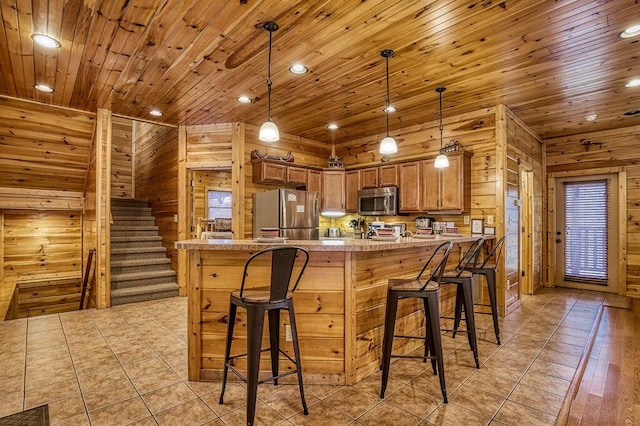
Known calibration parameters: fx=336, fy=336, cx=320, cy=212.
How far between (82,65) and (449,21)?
11.4ft

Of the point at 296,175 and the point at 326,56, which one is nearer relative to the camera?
the point at 326,56

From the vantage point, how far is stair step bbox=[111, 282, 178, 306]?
482 cm

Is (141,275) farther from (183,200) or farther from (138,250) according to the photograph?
(183,200)

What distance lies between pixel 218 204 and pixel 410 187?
14.5 feet

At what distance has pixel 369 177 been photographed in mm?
5852

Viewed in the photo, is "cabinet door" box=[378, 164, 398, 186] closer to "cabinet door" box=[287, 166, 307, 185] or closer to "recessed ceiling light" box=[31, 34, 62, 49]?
"cabinet door" box=[287, 166, 307, 185]

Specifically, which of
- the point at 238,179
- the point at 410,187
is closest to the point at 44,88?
the point at 238,179

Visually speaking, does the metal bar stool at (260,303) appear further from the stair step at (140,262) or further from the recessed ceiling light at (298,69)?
the stair step at (140,262)

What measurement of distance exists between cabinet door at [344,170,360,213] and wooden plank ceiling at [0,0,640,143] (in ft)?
4.70

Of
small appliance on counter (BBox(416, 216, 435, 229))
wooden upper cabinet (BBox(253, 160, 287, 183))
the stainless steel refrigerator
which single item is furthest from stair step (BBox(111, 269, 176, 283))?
small appliance on counter (BBox(416, 216, 435, 229))

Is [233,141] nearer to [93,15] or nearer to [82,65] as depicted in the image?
[82,65]

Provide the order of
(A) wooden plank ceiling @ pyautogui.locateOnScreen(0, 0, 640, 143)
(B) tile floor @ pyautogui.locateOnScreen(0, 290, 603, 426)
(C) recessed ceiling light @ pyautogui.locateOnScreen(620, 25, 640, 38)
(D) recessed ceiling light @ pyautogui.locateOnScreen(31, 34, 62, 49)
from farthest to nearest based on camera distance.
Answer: (D) recessed ceiling light @ pyautogui.locateOnScreen(31, 34, 62, 49) → (C) recessed ceiling light @ pyautogui.locateOnScreen(620, 25, 640, 38) → (A) wooden plank ceiling @ pyautogui.locateOnScreen(0, 0, 640, 143) → (B) tile floor @ pyautogui.locateOnScreen(0, 290, 603, 426)

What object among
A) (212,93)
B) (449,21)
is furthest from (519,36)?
(212,93)

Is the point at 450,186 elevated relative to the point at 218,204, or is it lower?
elevated
